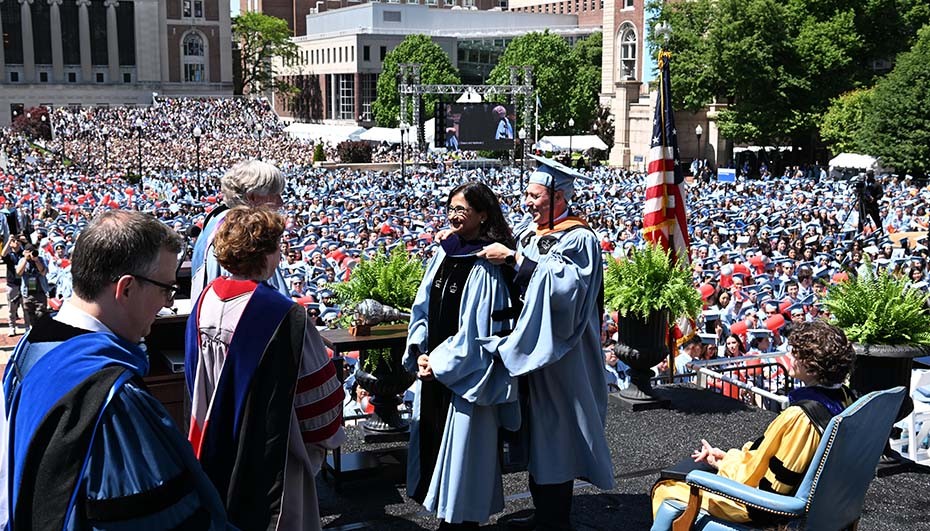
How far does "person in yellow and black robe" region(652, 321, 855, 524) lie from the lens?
4027 millimetres

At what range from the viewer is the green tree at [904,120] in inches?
1572

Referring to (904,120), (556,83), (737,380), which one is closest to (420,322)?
(737,380)

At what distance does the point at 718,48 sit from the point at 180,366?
155ft

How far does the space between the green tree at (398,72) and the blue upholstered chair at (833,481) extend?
228ft

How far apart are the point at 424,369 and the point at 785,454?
1.90 m

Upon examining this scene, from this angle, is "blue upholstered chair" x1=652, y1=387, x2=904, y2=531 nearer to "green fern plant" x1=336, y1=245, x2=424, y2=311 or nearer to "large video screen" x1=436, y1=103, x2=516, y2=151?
"green fern plant" x1=336, y1=245, x2=424, y2=311

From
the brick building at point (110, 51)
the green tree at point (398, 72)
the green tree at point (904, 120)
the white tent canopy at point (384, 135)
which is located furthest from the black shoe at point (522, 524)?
the brick building at point (110, 51)

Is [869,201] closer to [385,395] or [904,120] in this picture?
[385,395]

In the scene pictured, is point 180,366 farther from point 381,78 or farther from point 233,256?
point 381,78

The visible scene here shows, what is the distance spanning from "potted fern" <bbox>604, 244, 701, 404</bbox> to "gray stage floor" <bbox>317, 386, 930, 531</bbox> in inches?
18.6

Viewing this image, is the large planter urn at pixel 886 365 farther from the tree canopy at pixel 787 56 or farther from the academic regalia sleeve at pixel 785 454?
the tree canopy at pixel 787 56

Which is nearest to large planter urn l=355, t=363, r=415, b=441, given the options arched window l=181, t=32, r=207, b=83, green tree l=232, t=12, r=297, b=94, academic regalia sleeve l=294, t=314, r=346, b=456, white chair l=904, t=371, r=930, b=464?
academic regalia sleeve l=294, t=314, r=346, b=456

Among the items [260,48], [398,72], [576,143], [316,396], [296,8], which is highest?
[296,8]

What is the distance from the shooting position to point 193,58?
97.0 m
